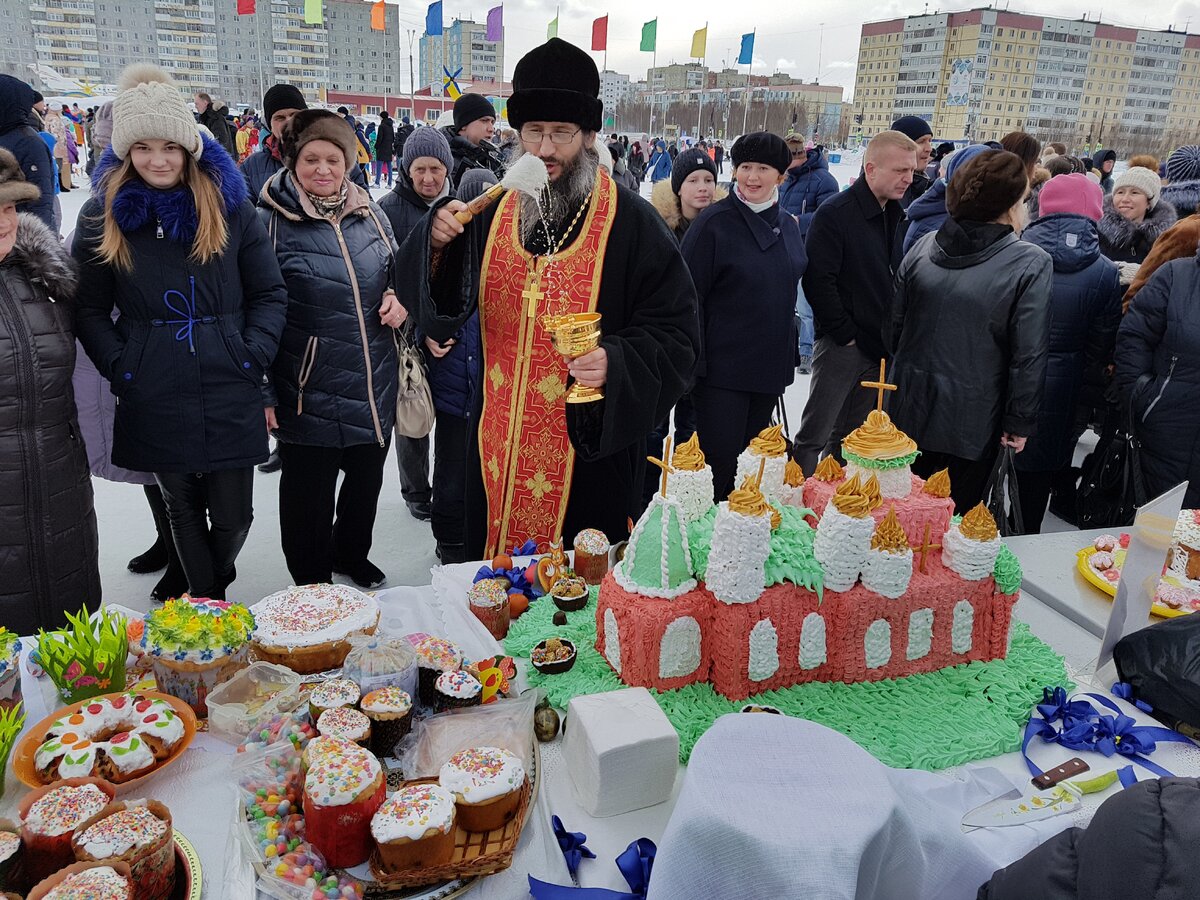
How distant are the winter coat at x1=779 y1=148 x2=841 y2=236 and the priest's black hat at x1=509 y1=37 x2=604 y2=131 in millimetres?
5430

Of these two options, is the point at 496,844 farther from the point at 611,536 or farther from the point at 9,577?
the point at 9,577

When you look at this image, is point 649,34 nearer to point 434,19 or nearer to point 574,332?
point 434,19

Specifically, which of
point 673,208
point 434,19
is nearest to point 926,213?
point 673,208

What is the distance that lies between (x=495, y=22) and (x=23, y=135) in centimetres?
2256

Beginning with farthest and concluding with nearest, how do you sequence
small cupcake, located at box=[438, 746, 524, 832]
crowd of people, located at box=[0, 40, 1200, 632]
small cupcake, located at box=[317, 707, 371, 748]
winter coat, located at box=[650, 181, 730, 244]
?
winter coat, located at box=[650, 181, 730, 244] < crowd of people, located at box=[0, 40, 1200, 632] < small cupcake, located at box=[317, 707, 371, 748] < small cupcake, located at box=[438, 746, 524, 832]

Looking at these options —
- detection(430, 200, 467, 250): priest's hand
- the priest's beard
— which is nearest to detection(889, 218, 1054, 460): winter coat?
the priest's beard

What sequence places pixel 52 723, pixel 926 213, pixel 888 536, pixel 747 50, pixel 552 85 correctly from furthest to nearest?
pixel 747 50
pixel 926 213
pixel 552 85
pixel 888 536
pixel 52 723

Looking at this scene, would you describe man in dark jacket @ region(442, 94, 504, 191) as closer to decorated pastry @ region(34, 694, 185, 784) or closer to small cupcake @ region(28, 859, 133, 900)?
decorated pastry @ region(34, 694, 185, 784)

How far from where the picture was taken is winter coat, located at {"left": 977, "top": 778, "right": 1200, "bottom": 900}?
71cm

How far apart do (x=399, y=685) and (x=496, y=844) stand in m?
0.41

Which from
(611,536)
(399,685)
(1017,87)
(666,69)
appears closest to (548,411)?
(611,536)

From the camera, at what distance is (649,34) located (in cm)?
2848

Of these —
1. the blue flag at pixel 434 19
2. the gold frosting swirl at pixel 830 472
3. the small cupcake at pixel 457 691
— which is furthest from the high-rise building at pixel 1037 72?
the small cupcake at pixel 457 691

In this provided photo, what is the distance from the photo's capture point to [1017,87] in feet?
180
